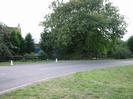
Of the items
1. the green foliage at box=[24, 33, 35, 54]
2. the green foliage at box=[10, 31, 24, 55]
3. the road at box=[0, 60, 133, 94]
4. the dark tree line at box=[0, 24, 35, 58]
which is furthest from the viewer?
the green foliage at box=[24, 33, 35, 54]

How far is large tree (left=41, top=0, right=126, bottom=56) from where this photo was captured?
4958 cm

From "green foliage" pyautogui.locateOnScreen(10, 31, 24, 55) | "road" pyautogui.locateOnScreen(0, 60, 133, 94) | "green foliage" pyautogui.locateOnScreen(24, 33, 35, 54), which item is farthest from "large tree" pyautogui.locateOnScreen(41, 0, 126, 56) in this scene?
"road" pyautogui.locateOnScreen(0, 60, 133, 94)

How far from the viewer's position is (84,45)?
53781mm

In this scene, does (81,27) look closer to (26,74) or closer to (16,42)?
(16,42)

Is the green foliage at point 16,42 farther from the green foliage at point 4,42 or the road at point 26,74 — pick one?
the road at point 26,74

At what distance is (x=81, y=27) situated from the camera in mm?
49062

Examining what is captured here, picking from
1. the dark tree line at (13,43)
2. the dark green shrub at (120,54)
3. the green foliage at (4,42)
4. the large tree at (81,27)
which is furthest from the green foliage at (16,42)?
the dark green shrub at (120,54)

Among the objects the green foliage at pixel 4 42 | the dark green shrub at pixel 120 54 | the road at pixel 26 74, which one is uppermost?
the green foliage at pixel 4 42

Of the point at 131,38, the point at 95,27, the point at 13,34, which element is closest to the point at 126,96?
the point at 13,34

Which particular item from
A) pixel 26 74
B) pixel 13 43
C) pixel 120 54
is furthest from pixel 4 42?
pixel 120 54

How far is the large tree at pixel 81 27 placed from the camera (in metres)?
49.6

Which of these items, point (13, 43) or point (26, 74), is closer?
point (26, 74)

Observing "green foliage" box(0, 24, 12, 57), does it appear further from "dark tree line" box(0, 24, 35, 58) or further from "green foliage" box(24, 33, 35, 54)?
"green foliage" box(24, 33, 35, 54)

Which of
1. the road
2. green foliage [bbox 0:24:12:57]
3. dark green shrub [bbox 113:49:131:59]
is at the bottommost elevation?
the road
